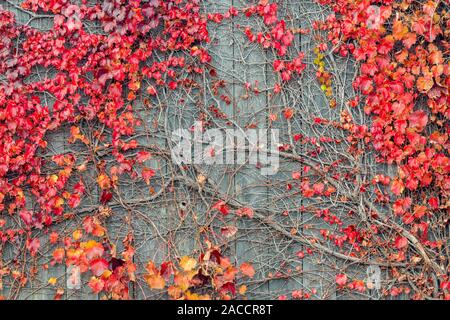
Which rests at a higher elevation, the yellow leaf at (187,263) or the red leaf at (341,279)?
the yellow leaf at (187,263)

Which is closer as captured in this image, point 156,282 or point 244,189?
point 156,282

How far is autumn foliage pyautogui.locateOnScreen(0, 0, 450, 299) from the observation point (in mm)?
3154

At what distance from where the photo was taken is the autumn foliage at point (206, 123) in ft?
10.3

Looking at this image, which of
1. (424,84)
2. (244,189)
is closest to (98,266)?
(244,189)

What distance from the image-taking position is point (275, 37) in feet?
10.6

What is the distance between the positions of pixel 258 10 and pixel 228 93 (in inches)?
20.8

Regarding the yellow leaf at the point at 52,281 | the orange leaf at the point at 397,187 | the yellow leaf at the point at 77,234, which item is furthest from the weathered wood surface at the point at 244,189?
the orange leaf at the point at 397,187

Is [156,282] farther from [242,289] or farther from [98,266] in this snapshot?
[242,289]

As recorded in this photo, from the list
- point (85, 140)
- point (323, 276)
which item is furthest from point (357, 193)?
point (85, 140)

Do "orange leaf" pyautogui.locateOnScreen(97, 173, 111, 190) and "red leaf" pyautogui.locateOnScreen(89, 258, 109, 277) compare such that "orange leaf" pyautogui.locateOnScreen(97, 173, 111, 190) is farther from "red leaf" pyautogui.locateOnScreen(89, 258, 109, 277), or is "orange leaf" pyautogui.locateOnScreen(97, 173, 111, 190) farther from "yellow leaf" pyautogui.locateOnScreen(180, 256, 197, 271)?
"yellow leaf" pyautogui.locateOnScreen(180, 256, 197, 271)

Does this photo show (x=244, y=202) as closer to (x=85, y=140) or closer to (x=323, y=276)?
(x=323, y=276)

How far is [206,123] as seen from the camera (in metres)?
3.28

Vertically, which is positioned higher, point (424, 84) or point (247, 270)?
point (424, 84)

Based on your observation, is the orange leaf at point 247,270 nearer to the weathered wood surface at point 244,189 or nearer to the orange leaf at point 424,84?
the weathered wood surface at point 244,189
